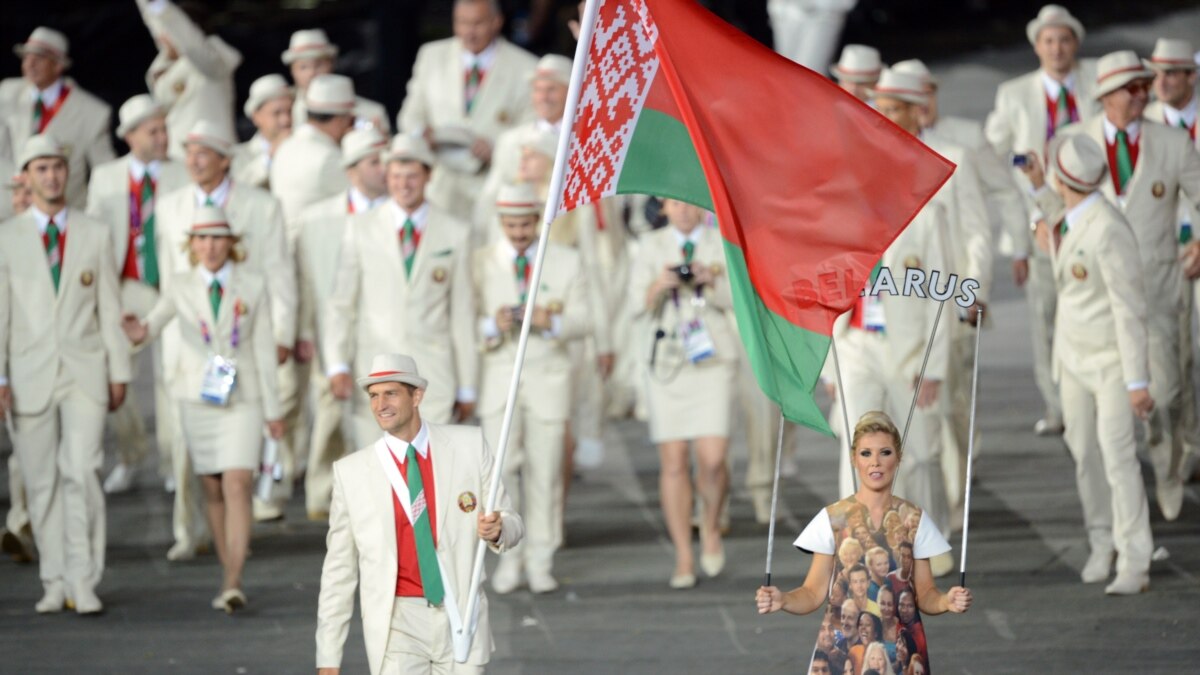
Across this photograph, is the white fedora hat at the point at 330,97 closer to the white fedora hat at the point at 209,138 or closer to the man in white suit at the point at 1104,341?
the white fedora hat at the point at 209,138

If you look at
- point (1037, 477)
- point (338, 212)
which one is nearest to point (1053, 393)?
point (1037, 477)

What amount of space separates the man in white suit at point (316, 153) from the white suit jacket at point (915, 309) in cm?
381

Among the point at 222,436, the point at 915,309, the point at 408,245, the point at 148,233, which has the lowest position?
the point at 222,436

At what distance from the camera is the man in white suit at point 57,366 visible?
11.6 metres

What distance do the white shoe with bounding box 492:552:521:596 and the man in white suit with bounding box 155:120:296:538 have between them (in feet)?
5.92

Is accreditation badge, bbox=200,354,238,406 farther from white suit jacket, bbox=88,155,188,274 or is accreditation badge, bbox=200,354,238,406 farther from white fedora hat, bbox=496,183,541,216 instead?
white suit jacket, bbox=88,155,188,274

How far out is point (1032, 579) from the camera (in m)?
11.8

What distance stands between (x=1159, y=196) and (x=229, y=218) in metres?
5.13

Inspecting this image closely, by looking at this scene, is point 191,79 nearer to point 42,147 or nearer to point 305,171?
point 305,171

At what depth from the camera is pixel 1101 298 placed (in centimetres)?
1149

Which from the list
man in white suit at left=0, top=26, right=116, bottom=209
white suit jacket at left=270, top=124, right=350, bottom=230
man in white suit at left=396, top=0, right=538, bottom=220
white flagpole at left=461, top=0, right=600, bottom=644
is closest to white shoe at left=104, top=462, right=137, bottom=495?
white suit jacket at left=270, top=124, right=350, bottom=230

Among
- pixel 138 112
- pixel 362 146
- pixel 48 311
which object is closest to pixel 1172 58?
pixel 362 146

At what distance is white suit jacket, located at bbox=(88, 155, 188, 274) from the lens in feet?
44.4

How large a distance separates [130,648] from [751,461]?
13.5ft
